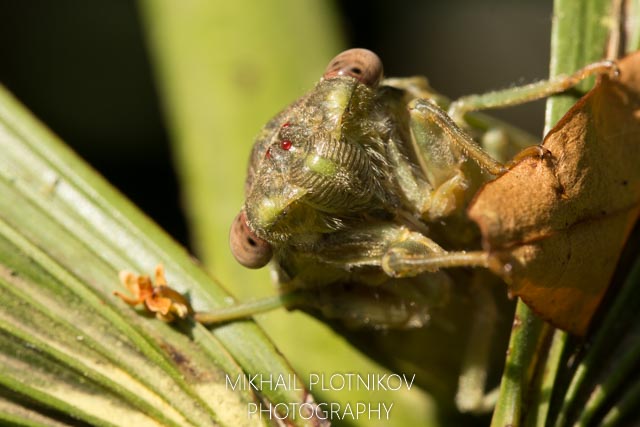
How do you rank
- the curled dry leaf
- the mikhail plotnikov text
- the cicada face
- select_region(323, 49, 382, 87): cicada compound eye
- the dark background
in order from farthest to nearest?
the dark background → select_region(323, 49, 382, 87): cicada compound eye → the cicada face → the mikhail plotnikov text → the curled dry leaf

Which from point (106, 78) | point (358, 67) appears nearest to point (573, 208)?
point (358, 67)

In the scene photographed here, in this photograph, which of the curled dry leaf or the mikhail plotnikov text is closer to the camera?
the curled dry leaf

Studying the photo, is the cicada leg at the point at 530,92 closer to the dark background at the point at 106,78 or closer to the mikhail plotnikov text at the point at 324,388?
the mikhail plotnikov text at the point at 324,388

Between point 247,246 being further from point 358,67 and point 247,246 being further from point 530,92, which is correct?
point 530,92

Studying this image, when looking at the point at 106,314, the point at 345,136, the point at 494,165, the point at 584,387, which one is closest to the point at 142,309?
the point at 106,314

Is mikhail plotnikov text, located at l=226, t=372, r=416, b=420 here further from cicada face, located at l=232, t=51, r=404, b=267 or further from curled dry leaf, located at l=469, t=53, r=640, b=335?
curled dry leaf, located at l=469, t=53, r=640, b=335

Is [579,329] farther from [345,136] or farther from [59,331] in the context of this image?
[59,331]

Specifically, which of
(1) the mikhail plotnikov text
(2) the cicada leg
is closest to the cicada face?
(2) the cicada leg

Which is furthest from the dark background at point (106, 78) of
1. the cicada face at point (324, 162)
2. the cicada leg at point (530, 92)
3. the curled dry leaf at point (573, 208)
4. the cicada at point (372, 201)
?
the curled dry leaf at point (573, 208)

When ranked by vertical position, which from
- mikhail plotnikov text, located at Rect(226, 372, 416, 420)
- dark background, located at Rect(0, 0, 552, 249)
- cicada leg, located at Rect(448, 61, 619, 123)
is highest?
dark background, located at Rect(0, 0, 552, 249)
